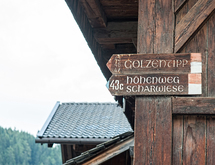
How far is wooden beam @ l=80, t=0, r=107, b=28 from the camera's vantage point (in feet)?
13.1

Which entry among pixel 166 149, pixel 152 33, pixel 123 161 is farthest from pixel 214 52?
pixel 123 161

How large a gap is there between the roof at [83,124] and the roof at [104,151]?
3156 mm

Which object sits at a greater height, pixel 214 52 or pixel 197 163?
pixel 214 52

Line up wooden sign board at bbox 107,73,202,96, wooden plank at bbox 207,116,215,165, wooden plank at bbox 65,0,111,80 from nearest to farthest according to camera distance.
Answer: wooden plank at bbox 207,116,215,165 < wooden sign board at bbox 107,73,202,96 < wooden plank at bbox 65,0,111,80

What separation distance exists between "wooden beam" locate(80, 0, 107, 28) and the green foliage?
122ft

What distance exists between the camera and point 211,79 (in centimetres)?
Answer: 300

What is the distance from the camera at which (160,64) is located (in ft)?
10.0

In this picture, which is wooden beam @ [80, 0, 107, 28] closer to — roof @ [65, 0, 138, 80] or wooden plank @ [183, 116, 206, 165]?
roof @ [65, 0, 138, 80]

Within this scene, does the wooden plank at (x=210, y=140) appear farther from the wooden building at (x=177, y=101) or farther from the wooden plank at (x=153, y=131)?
the wooden plank at (x=153, y=131)

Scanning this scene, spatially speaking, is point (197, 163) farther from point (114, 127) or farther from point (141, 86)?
point (114, 127)

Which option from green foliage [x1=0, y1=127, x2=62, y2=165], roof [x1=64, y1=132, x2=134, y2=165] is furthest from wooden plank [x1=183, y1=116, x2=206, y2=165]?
green foliage [x1=0, y1=127, x2=62, y2=165]

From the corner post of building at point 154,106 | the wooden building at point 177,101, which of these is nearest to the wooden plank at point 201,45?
the wooden building at point 177,101

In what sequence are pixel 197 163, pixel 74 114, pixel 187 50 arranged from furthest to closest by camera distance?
pixel 74 114, pixel 187 50, pixel 197 163

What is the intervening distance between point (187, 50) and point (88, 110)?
10.6 meters
